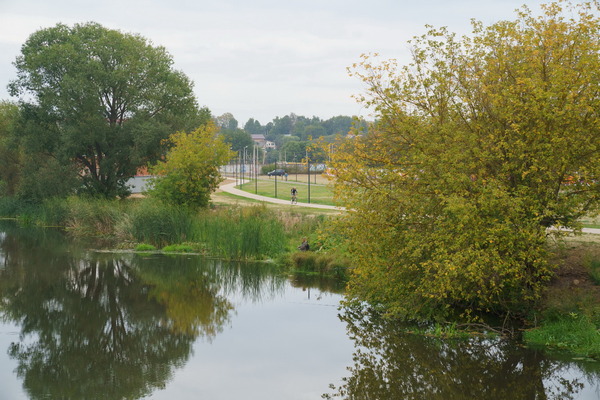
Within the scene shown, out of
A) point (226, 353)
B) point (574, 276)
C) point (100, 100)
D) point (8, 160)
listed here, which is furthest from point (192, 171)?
point (8, 160)

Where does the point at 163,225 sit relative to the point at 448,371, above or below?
above

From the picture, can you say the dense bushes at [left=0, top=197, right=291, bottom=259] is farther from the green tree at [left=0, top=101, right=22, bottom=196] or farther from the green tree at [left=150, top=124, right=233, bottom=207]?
the green tree at [left=0, top=101, right=22, bottom=196]

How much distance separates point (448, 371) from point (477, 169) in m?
4.27

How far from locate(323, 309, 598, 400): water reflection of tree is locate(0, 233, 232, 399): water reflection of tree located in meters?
3.60

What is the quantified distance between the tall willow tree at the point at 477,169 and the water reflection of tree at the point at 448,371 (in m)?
0.97

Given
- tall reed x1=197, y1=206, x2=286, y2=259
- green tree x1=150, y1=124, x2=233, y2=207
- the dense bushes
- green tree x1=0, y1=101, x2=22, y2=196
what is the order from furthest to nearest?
green tree x1=0, y1=101, x2=22, y2=196, green tree x1=150, y1=124, x2=233, y2=207, the dense bushes, tall reed x1=197, y1=206, x2=286, y2=259

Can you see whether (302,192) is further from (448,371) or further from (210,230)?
(448,371)

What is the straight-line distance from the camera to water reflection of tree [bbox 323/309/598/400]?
35.1 ft

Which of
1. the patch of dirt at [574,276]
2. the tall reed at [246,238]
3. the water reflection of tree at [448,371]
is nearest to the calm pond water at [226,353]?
the water reflection of tree at [448,371]

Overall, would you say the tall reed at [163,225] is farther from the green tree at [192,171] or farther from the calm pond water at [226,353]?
the calm pond water at [226,353]

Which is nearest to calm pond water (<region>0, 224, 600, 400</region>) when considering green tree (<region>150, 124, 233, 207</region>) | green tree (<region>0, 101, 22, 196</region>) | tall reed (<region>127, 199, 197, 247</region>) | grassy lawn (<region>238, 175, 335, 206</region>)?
tall reed (<region>127, 199, 197, 247</region>)

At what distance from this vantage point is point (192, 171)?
30141mm

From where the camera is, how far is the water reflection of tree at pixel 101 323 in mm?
11250

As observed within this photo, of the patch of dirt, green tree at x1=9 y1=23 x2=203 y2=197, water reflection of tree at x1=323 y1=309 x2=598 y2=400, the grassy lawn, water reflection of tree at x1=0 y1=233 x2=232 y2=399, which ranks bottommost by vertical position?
water reflection of tree at x1=0 y1=233 x2=232 y2=399
